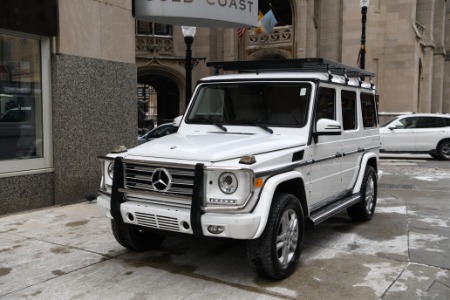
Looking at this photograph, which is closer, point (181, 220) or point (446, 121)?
point (181, 220)

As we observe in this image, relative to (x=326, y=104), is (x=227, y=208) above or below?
below

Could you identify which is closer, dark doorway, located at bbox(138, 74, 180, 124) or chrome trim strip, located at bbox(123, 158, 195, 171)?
chrome trim strip, located at bbox(123, 158, 195, 171)

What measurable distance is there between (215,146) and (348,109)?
2.65 meters

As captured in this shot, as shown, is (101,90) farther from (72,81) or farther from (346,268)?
(346,268)

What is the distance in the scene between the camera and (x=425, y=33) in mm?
30922

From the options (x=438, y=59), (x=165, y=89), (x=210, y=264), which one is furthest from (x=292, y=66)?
(x=438, y=59)

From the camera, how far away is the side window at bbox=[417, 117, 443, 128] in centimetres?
1770

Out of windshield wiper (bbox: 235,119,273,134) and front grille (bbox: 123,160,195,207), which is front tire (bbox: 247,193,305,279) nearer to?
front grille (bbox: 123,160,195,207)

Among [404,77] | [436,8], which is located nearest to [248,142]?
[404,77]

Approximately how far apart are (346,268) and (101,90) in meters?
5.52

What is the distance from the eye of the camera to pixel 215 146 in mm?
4574

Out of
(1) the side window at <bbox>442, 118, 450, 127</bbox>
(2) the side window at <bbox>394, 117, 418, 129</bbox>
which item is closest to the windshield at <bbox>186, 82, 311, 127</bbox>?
(2) the side window at <bbox>394, 117, 418, 129</bbox>

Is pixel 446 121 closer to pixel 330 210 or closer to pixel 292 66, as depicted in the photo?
pixel 292 66

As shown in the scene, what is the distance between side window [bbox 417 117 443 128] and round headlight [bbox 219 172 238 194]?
608 inches
